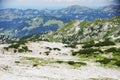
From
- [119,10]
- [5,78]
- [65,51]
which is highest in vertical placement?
[119,10]

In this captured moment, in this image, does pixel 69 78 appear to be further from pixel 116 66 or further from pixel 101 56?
pixel 101 56

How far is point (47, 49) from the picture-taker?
9012 centimetres

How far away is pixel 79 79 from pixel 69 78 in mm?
1657

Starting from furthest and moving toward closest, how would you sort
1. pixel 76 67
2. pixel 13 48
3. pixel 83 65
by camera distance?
pixel 13 48 → pixel 83 65 → pixel 76 67

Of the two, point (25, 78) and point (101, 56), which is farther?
point (101, 56)

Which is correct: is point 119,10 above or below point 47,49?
above

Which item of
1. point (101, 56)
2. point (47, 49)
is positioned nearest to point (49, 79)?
point (101, 56)

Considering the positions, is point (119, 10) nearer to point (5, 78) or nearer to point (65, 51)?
point (5, 78)

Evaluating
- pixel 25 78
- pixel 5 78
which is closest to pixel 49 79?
pixel 25 78

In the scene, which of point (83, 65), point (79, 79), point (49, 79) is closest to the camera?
point (49, 79)

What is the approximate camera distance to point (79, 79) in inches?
1690

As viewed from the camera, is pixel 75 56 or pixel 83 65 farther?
pixel 75 56

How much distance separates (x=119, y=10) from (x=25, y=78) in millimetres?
20456

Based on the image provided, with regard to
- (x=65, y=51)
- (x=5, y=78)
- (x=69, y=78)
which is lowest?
(x=65, y=51)
